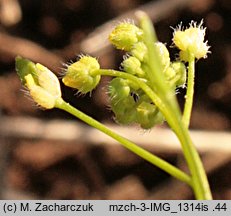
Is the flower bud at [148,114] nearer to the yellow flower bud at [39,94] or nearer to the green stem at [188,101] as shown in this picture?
the green stem at [188,101]

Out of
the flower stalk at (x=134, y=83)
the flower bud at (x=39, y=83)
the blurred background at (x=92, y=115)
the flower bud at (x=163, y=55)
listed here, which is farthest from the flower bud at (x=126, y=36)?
the blurred background at (x=92, y=115)

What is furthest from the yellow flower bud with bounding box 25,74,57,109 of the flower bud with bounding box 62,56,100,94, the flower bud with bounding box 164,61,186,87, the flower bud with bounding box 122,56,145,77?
the flower bud with bounding box 164,61,186,87

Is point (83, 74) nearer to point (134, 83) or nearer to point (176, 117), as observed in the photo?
point (134, 83)

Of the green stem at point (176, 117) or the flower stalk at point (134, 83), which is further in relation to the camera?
the flower stalk at point (134, 83)

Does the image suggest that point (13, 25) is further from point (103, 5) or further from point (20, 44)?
point (103, 5)

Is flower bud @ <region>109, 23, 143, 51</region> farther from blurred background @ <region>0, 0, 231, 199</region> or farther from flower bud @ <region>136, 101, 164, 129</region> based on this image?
blurred background @ <region>0, 0, 231, 199</region>

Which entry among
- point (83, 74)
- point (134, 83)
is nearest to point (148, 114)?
point (134, 83)
